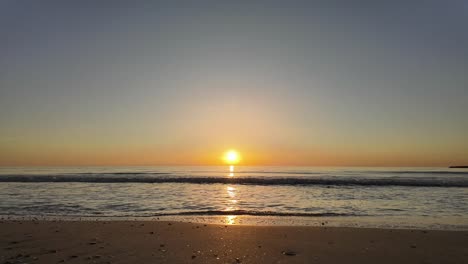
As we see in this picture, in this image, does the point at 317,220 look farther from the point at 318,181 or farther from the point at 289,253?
the point at 318,181

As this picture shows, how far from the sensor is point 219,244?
30.4 feet

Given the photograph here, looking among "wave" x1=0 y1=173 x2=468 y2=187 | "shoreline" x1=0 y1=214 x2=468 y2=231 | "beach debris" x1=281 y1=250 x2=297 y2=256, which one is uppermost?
Result: "wave" x1=0 y1=173 x2=468 y2=187

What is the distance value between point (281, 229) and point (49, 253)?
22.6ft

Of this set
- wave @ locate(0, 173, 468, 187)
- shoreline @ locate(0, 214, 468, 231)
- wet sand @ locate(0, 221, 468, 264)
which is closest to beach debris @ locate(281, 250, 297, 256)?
wet sand @ locate(0, 221, 468, 264)

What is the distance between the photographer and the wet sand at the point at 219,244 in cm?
791

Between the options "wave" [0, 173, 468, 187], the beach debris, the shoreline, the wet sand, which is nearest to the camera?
the wet sand

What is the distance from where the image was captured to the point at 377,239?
1025 cm

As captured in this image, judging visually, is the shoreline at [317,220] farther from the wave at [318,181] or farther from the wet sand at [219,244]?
the wave at [318,181]

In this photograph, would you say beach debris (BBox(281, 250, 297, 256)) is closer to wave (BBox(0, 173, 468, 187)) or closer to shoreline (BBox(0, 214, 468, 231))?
shoreline (BBox(0, 214, 468, 231))

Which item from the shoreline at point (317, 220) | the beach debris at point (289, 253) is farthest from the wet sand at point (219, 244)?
the shoreline at point (317, 220)

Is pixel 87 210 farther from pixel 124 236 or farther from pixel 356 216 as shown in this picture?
pixel 356 216

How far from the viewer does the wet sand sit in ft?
26.0

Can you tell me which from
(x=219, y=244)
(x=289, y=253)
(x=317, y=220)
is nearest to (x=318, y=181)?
(x=317, y=220)

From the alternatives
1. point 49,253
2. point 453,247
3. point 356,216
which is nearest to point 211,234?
point 49,253
